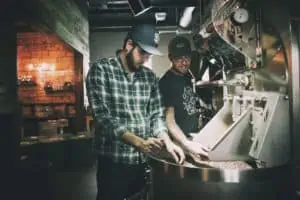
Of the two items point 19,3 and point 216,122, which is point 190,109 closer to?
point 216,122

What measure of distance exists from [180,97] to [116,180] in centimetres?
127

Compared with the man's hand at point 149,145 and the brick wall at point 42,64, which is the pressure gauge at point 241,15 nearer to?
the man's hand at point 149,145

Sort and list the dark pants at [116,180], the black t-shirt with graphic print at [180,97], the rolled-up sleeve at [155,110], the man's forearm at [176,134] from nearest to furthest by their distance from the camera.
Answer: the dark pants at [116,180]
the rolled-up sleeve at [155,110]
the man's forearm at [176,134]
the black t-shirt with graphic print at [180,97]

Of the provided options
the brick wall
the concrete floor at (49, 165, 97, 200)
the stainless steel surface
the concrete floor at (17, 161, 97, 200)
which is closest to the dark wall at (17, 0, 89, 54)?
the brick wall

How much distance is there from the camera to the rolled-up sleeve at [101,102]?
7.06ft

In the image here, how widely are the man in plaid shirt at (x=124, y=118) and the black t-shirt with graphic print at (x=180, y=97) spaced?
28.4 inches

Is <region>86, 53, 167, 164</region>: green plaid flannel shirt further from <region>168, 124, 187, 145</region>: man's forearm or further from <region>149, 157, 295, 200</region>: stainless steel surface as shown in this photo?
<region>149, 157, 295, 200</region>: stainless steel surface

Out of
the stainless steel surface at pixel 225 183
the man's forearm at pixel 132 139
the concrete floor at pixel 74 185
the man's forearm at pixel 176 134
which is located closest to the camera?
the stainless steel surface at pixel 225 183

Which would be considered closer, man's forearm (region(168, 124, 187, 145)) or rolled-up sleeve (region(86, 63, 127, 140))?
rolled-up sleeve (region(86, 63, 127, 140))

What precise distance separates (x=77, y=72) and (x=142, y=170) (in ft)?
Result: 16.3

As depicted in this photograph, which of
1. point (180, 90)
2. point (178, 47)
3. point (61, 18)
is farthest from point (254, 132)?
point (61, 18)

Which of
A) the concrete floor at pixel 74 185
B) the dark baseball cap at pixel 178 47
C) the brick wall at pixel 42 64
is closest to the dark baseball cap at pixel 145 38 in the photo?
the dark baseball cap at pixel 178 47

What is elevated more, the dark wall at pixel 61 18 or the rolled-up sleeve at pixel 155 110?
the dark wall at pixel 61 18

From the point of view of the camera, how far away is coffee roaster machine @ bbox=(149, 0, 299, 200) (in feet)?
6.45
